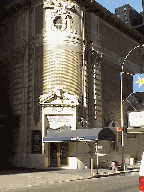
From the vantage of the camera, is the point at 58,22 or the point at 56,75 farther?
the point at 58,22

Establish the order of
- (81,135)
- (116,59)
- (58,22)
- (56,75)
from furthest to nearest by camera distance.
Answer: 1. (116,59)
2. (58,22)
3. (56,75)
4. (81,135)

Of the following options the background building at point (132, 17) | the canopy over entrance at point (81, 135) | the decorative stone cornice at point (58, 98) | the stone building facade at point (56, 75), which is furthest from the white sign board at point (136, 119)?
the background building at point (132, 17)

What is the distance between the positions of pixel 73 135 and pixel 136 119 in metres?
8.52

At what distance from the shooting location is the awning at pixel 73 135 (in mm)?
24309

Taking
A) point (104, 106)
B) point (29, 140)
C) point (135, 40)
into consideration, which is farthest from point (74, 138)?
point (135, 40)

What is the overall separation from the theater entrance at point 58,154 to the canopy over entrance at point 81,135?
158 cm

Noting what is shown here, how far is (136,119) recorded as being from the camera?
30.8 m

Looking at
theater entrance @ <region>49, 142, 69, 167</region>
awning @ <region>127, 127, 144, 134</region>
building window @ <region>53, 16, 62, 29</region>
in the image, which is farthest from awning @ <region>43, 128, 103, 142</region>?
building window @ <region>53, 16, 62, 29</region>

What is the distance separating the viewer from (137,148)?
37.0m

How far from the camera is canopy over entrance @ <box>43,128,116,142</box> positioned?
24.2 meters

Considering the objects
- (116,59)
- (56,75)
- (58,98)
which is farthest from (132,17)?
(58,98)

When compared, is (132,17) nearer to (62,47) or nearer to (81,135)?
(62,47)

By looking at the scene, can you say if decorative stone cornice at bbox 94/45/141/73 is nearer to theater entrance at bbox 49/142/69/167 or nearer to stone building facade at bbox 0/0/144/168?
stone building facade at bbox 0/0/144/168

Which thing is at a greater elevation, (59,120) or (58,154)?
(59,120)
